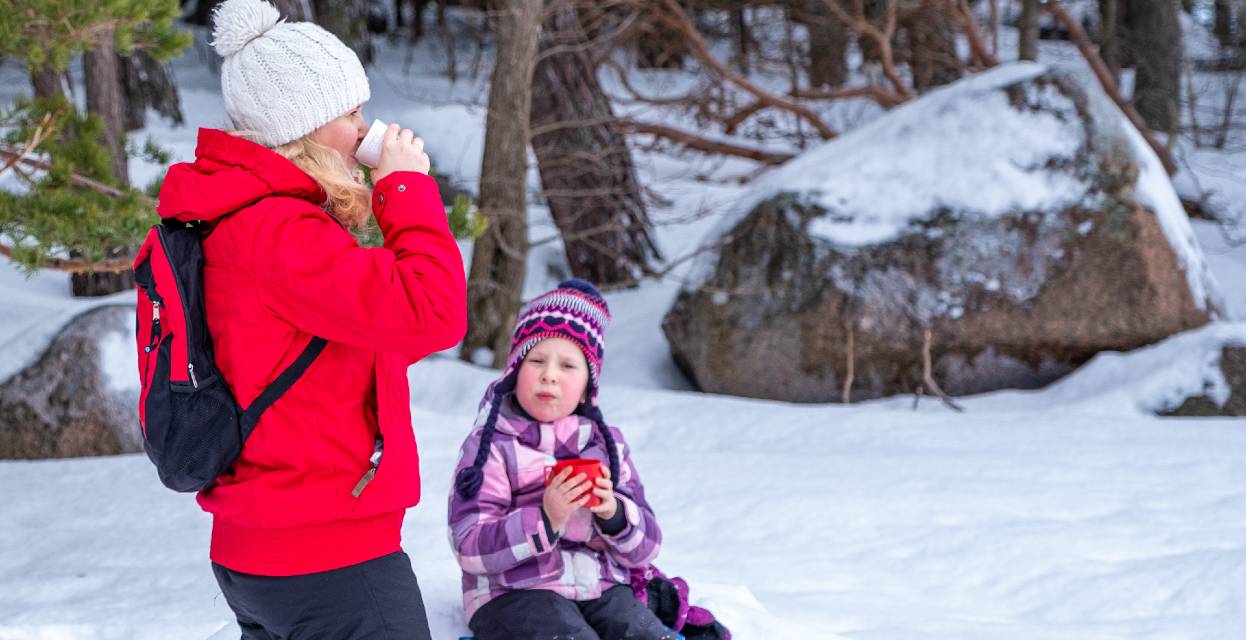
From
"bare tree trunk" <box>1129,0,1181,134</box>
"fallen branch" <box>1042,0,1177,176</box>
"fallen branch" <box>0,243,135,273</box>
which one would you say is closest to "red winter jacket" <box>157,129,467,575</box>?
"fallen branch" <box>0,243,135,273</box>

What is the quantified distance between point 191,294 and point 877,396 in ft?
14.7

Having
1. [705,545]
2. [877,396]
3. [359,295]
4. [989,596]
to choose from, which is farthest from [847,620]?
[877,396]

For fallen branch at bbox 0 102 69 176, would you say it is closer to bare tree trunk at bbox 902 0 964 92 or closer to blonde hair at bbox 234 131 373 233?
blonde hair at bbox 234 131 373 233

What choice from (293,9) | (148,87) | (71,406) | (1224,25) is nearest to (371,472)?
(71,406)

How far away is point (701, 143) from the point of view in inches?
329

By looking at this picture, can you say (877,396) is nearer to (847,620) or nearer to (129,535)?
(847,620)

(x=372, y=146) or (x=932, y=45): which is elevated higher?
(x=372, y=146)

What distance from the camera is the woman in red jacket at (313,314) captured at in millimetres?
1638

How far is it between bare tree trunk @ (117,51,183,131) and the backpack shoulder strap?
946 centimetres

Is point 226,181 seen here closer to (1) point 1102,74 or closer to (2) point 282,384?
(2) point 282,384

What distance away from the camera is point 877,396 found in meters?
5.72

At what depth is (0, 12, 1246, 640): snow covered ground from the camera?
2891 mm

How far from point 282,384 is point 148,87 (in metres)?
10.0

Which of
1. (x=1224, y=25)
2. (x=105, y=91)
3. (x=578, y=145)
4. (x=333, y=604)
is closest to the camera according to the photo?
(x=333, y=604)
